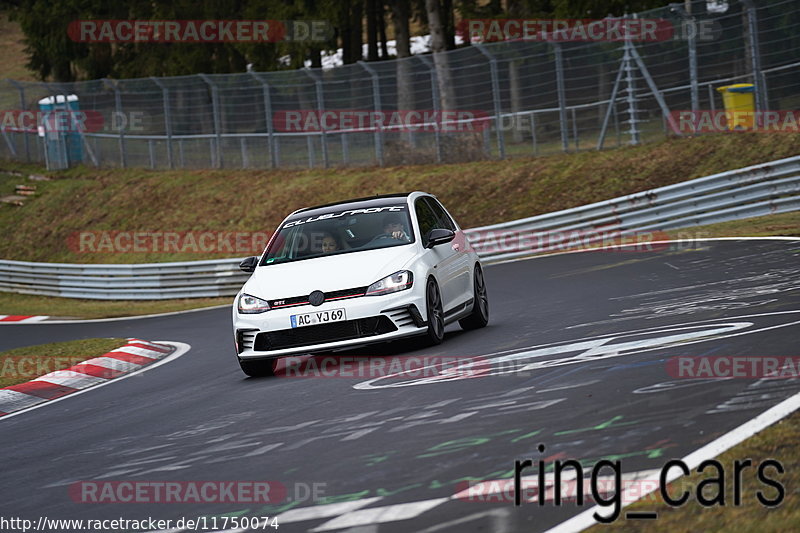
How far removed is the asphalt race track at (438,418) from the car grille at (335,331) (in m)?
0.40

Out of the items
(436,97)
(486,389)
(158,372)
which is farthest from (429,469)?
(436,97)

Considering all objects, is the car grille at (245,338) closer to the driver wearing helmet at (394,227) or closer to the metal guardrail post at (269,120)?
the driver wearing helmet at (394,227)

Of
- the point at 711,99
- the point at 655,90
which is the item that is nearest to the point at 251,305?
the point at 711,99

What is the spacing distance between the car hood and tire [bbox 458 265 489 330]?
5.20 ft

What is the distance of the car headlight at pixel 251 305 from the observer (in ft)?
36.8

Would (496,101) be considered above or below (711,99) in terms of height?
above

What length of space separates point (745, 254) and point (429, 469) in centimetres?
1155

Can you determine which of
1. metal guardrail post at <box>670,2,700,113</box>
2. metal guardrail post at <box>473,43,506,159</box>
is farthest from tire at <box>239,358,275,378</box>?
metal guardrail post at <box>473,43,506,159</box>

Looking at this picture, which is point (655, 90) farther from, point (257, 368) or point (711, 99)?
point (257, 368)

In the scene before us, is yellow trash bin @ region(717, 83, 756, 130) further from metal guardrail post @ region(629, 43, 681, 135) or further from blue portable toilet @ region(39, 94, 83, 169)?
blue portable toilet @ region(39, 94, 83, 169)

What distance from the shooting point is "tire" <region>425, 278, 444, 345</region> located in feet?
37.4

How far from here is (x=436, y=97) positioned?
3188 centimetres

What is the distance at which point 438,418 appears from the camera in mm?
7688

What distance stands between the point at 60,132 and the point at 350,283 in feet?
109
